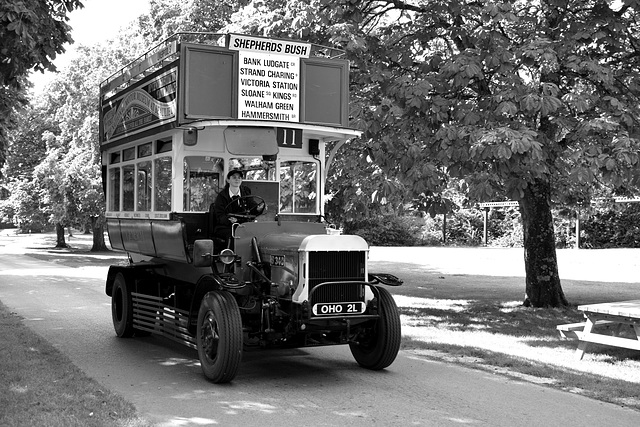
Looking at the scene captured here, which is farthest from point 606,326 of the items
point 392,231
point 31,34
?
point 392,231

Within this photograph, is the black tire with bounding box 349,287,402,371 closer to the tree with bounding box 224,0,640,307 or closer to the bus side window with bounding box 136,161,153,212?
the tree with bounding box 224,0,640,307

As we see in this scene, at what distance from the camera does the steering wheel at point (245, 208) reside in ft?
29.8

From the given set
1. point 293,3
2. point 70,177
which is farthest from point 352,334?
point 70,177

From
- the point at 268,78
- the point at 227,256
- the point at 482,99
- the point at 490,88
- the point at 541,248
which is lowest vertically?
the point at 541,248

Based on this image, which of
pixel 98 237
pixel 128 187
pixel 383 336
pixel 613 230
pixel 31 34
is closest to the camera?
pixel 383 336

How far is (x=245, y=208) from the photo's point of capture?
922 centimetres

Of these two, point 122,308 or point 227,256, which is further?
point 122,308

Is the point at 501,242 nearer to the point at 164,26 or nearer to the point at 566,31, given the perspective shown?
the point at 164,26

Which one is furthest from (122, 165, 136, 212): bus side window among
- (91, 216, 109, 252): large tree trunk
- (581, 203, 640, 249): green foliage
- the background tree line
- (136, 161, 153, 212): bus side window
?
(581, 203, 640, 249): green foliage

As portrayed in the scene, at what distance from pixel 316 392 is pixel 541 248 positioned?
8477 mm

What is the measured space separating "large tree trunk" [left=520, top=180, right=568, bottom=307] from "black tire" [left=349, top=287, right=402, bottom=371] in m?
7.02

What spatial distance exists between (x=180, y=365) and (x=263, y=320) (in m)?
1.74

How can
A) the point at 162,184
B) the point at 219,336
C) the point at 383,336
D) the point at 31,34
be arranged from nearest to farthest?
the point at 219,336
the point at 383,336
the point at 31,34
the point at 162,184

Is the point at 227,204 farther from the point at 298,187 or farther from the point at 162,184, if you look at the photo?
the point at 298,187
